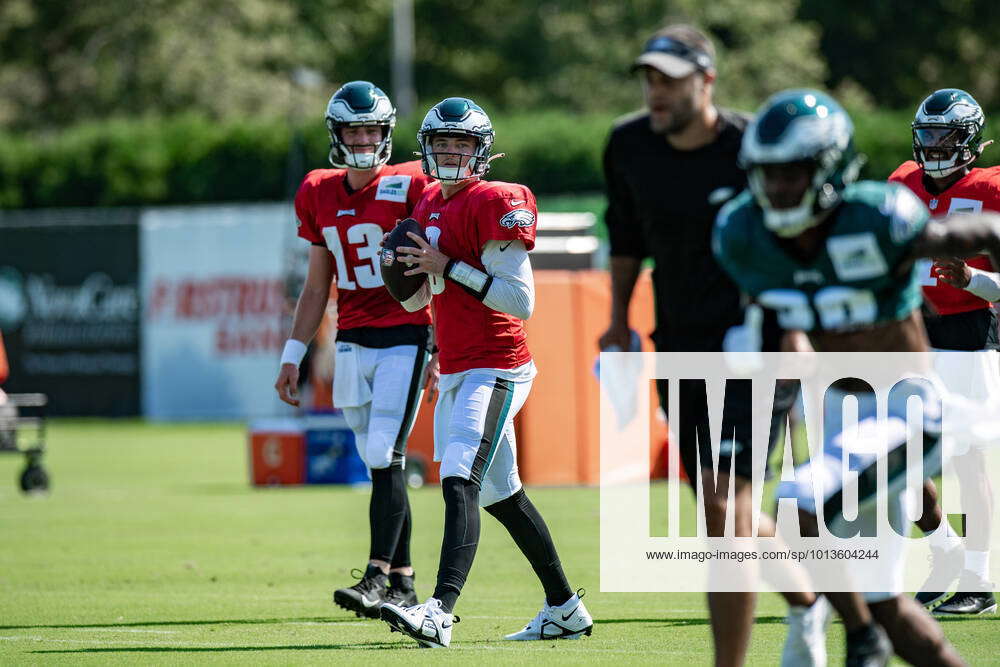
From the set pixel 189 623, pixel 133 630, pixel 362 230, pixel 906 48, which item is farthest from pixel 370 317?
pixel 906 48

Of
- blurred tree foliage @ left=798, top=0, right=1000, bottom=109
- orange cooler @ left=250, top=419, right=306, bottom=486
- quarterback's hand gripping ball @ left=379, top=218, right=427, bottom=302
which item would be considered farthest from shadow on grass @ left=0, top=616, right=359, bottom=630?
blurred tree foliage @ left=798, top=0, right=1000, bottom=109

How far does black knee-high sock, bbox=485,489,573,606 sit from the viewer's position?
22.7ft

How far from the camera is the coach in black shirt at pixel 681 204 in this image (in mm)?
5414

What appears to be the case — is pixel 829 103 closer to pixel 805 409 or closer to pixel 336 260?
pixel 805 409

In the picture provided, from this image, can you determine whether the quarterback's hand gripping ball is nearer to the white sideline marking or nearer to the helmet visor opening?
the white sideline marking

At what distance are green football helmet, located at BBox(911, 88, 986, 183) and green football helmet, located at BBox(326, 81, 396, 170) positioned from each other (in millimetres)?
2519

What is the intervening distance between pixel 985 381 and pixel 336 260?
3.13 m

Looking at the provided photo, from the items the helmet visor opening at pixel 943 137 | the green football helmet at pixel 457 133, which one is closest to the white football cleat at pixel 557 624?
the green football helmet at pixel 457 133

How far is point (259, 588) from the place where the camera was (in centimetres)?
892

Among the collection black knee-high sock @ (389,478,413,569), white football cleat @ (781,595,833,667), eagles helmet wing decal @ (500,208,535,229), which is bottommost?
black knee-high sock @ (389,478,413,569)

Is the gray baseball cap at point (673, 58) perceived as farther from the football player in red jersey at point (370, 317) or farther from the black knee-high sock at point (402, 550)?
the black knee-high sock at point (402, 550)

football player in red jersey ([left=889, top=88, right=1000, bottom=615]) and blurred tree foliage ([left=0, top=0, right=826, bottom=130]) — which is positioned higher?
blurred tree foliage ([left=0, top=0, right=826, bottom=130])

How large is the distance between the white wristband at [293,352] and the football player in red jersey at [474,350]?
924 mm

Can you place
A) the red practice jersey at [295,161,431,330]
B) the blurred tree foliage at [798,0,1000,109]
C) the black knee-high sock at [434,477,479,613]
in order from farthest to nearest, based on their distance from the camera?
the blurred tree foliage at [798,0,1000,109] → the red practice jersey at [295,161,431,330] → the black knee-high sock at [434,477,479,613]
